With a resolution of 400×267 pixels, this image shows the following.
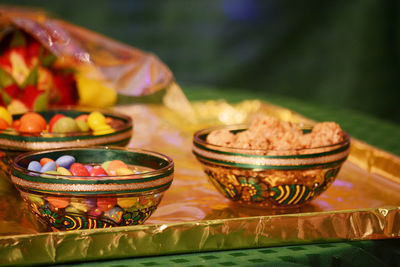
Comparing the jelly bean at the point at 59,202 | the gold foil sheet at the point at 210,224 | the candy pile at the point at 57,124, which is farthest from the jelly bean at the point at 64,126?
the jelly bean at the point at 59,202

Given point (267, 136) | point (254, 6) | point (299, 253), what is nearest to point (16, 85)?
point (267, 136)

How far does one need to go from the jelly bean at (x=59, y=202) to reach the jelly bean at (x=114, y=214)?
0.14 feet

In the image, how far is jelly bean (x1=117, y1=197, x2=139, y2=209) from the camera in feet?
2.07

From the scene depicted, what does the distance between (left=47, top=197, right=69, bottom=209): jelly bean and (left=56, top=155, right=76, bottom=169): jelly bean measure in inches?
3.2

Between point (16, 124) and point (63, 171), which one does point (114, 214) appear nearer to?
point (63, 171)

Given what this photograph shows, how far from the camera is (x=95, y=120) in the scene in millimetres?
883

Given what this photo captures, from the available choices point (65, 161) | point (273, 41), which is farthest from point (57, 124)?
point (273, 41)

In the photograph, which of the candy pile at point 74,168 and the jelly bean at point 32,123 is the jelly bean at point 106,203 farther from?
the jelly bean at point 32,123

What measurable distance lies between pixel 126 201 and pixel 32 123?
10.5 inches

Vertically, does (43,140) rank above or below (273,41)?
above

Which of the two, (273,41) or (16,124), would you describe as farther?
(273,41)

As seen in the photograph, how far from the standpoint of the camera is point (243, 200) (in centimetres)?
76

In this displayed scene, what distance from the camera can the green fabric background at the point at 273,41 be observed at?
→ 3.27 metres

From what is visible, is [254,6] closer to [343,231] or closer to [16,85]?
[16,85]
